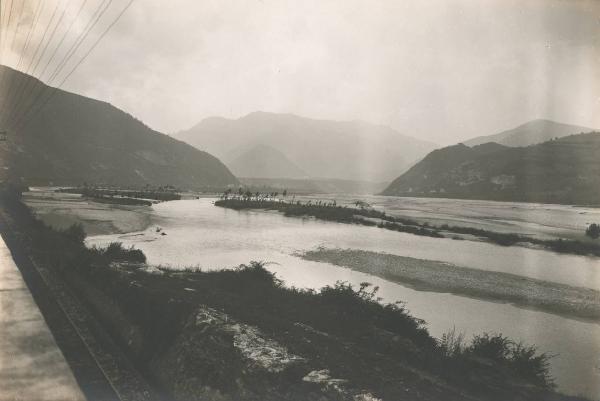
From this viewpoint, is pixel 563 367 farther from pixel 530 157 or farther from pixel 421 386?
pixel 530 157

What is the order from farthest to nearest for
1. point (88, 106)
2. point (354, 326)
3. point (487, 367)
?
point (88, 106), point (354, 326), point (487, 367)

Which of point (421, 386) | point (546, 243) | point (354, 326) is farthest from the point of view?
point (546, 243)

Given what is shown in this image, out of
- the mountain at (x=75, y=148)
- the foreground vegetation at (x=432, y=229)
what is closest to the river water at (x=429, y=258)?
the foreground vegetation at (x=432, y=229)

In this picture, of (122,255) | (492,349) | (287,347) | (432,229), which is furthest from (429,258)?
(287,347)

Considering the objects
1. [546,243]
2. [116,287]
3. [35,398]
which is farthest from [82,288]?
[546,243]

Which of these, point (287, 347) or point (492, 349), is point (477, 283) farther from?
point (287, 347)

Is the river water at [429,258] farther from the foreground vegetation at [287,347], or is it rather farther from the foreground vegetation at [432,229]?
the foreground vegetation at [432,229]
